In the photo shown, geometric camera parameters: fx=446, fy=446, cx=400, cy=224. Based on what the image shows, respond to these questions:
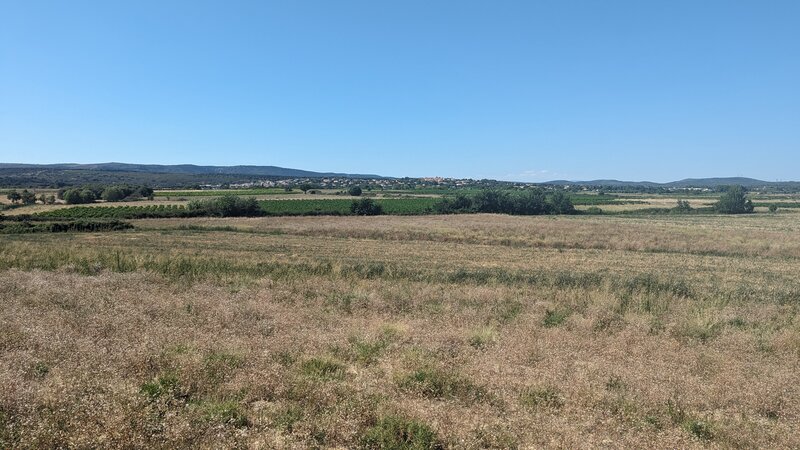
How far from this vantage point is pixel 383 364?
24.0 ft

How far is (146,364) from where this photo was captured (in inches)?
258

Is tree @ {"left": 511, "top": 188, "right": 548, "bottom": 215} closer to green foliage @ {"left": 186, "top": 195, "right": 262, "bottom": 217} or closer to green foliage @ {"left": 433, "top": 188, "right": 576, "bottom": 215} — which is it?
green foliage @ {"left": 433, "top": 188, "right": 576, "bottom": 215}

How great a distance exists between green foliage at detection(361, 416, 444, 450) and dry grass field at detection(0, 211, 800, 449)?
2 cm

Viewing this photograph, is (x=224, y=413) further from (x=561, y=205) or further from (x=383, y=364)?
(x=561, y=205)

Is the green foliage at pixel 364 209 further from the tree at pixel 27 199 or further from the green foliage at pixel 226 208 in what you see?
the tree at pixel 27 199

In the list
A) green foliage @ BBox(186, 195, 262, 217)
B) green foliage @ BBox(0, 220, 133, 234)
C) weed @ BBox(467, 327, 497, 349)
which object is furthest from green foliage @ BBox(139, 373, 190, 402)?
green foliage @ BBox(186, 195, 262, 217)

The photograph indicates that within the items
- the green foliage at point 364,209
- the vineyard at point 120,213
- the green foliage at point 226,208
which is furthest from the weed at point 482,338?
the green foliage at point 364,209

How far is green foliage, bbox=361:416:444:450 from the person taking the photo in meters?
4.80

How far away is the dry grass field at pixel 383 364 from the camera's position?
16.5 ft

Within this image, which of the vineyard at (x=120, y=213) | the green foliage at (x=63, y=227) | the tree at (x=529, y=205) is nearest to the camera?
the green foliage at (x=63, y=227)

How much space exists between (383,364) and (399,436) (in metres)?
2.31

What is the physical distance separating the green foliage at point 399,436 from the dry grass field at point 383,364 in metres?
0.02

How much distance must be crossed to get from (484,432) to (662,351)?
5.56 meters

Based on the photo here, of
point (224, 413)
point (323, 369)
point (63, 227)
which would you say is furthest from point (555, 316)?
point (63, 227)
